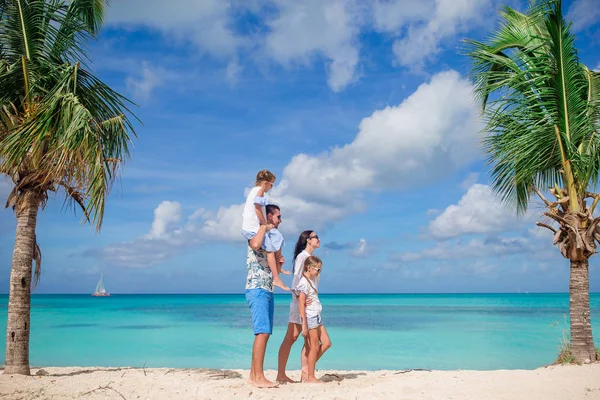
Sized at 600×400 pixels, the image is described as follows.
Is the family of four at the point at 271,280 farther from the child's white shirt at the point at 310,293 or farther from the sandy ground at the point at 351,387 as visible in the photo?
the sandy ground at the point at 351,387

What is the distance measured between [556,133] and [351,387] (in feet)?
16.5

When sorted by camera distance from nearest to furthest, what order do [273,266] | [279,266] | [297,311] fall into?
1. [273,266]
2. [279,266]
3. [297,311]

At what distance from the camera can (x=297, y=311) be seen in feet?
20.1

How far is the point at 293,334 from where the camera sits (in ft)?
20.0

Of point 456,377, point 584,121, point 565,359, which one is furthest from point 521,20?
point 456,377

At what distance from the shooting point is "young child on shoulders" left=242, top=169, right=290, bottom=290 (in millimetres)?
5625

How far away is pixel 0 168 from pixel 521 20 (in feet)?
28.0

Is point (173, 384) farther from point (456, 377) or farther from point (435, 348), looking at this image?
point (435, 348)

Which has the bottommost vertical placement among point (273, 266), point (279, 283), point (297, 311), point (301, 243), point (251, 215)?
point (297, 311)

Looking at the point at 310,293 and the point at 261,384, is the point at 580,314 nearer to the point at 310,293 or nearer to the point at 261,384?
the point at 310,293

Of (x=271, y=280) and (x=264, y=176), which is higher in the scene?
(x=264, y=176)

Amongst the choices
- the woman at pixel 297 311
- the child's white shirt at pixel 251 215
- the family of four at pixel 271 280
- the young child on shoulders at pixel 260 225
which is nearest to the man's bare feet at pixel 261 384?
the family of four at pixel 271 280

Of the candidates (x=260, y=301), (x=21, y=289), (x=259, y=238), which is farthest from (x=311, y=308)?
(x=21, y=289)

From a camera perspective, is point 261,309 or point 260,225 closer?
point 261,309
